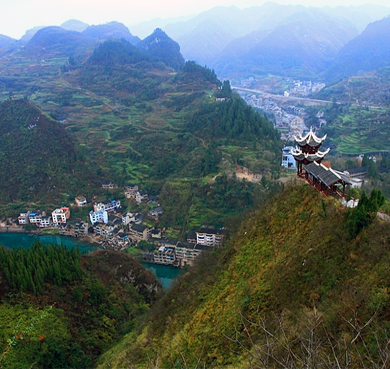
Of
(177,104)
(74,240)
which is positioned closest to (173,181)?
(74,240)

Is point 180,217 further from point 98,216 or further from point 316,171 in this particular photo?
point 316,171

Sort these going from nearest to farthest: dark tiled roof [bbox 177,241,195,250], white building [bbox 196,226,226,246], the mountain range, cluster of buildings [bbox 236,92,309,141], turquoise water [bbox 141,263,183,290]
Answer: turquoise water [bbox 141,263,183,290] < dark tiled roof [bbox 177,241,195,250] < white building [bbox 196,226,226,246] < cluster of buildings [bbox 236,92,309,141] < the mountain range

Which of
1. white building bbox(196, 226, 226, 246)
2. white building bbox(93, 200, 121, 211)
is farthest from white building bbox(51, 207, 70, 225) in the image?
white building bbox(196, 226, 226, 246)

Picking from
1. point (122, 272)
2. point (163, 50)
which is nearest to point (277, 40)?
point (163, 50)

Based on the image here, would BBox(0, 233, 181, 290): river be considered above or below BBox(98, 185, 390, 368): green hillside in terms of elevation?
below

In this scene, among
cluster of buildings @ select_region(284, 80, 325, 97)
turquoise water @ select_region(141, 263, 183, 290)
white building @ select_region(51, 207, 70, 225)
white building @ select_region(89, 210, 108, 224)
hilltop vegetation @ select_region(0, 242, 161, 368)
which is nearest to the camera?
hilltop vegetation @ select_region(0, 242, 161, 368)

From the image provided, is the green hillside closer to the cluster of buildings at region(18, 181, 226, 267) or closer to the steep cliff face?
the steep cliff face
